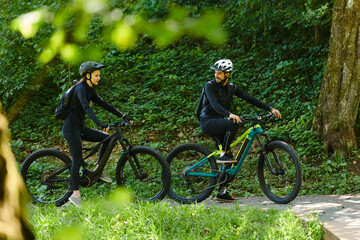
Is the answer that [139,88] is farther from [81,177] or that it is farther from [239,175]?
[81,177]

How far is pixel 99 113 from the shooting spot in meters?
11.9

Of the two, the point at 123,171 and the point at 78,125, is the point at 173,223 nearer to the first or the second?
the point at 123,171

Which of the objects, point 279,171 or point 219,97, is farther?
point 219,97

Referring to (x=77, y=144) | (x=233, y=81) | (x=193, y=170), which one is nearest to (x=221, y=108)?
(x=193, y=170)

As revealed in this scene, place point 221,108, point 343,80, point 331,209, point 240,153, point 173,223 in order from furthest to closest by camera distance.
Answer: point 343,80 → point 240,153 → point 221,108 → point 331,209 → point 173,223

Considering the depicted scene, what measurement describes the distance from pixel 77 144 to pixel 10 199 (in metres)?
4.67

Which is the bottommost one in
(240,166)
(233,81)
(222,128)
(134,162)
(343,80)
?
(240,166)

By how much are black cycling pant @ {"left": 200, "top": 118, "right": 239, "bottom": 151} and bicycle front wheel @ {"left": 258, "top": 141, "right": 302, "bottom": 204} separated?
54 cm

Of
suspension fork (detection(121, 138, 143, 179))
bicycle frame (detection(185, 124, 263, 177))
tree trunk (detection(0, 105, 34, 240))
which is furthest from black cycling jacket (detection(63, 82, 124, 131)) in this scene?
tree trunk (detection(0, 105, 34, 240))

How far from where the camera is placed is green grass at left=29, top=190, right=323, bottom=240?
451 centimetres

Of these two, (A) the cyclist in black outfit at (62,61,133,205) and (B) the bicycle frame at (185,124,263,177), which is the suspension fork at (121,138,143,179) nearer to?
(A) the cyclist in black outfit at (62,61,133,205)

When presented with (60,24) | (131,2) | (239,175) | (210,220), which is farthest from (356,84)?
(60,24)

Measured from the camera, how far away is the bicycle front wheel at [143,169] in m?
6.04

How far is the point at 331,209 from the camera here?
5660 millimetres
